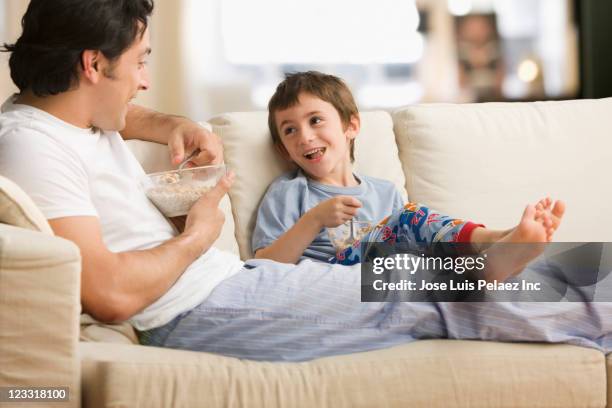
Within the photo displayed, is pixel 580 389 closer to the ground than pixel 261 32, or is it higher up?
closer to the ground

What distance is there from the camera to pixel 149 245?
1.68 metres

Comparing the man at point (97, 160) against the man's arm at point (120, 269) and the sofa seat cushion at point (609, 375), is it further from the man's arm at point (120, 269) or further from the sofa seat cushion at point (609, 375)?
the sofa seat cushion at point (609, 375)

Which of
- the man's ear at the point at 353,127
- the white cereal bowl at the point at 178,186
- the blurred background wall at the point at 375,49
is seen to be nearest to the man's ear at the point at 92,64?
the white cereal bowl at the point at 178,186

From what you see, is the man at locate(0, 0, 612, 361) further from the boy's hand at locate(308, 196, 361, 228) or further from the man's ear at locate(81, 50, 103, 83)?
the boy's hand at locate(308, 196, 361, 228)

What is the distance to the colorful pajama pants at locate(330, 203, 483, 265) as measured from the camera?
1.78 m

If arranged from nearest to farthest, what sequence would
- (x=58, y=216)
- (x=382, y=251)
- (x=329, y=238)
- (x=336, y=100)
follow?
(x=58, y=216)
(x=382, y=251)
(x=329, y=238)
(x=336, y=100)

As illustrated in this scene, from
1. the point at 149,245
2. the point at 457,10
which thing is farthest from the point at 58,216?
the point at 457,10

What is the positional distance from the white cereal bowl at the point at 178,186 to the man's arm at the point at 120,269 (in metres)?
0.11

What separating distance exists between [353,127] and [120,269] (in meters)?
1.06

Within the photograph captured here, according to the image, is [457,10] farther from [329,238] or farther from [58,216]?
[58,216]

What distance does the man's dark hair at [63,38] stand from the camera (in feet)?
5.33

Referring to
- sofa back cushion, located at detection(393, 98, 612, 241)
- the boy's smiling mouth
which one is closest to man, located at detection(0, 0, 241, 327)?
the boy's smiling mouth

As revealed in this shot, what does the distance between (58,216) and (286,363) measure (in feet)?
1.56

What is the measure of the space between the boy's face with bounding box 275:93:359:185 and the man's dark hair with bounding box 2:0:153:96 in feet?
2.36
